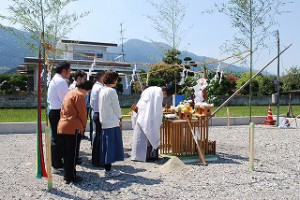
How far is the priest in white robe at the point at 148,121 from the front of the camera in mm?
6359

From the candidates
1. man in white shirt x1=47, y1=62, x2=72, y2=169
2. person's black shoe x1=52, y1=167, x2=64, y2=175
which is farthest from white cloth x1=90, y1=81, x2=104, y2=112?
person's black shoe x1=52, y1=167, x2=64, y2=175

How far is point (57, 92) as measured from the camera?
218 inches

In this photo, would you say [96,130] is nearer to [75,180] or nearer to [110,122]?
[110,122]

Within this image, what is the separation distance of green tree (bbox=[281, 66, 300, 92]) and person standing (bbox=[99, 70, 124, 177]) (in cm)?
2770

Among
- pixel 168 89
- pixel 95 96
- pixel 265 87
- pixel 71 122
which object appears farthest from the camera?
pixel 265 87

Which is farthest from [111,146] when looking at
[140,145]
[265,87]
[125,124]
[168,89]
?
[265,87]

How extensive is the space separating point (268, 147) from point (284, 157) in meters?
1.22

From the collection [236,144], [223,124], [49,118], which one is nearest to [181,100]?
[236,144]

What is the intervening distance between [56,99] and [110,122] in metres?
0.93

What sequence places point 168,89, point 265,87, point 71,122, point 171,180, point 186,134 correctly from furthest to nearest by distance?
point 265,87, point 186,134, point 168,89, point 171,180, point 71,122

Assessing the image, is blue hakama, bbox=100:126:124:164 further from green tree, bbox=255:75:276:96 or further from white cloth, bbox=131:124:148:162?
green tree, bbox=255:75:276:96

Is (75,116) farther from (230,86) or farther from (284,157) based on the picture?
(230,86)

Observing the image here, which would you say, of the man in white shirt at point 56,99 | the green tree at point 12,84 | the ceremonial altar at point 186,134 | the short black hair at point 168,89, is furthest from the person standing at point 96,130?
the green tree at point 12,84

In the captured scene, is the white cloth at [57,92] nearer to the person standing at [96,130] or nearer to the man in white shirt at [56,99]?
the man in white shirt at [56,99]
